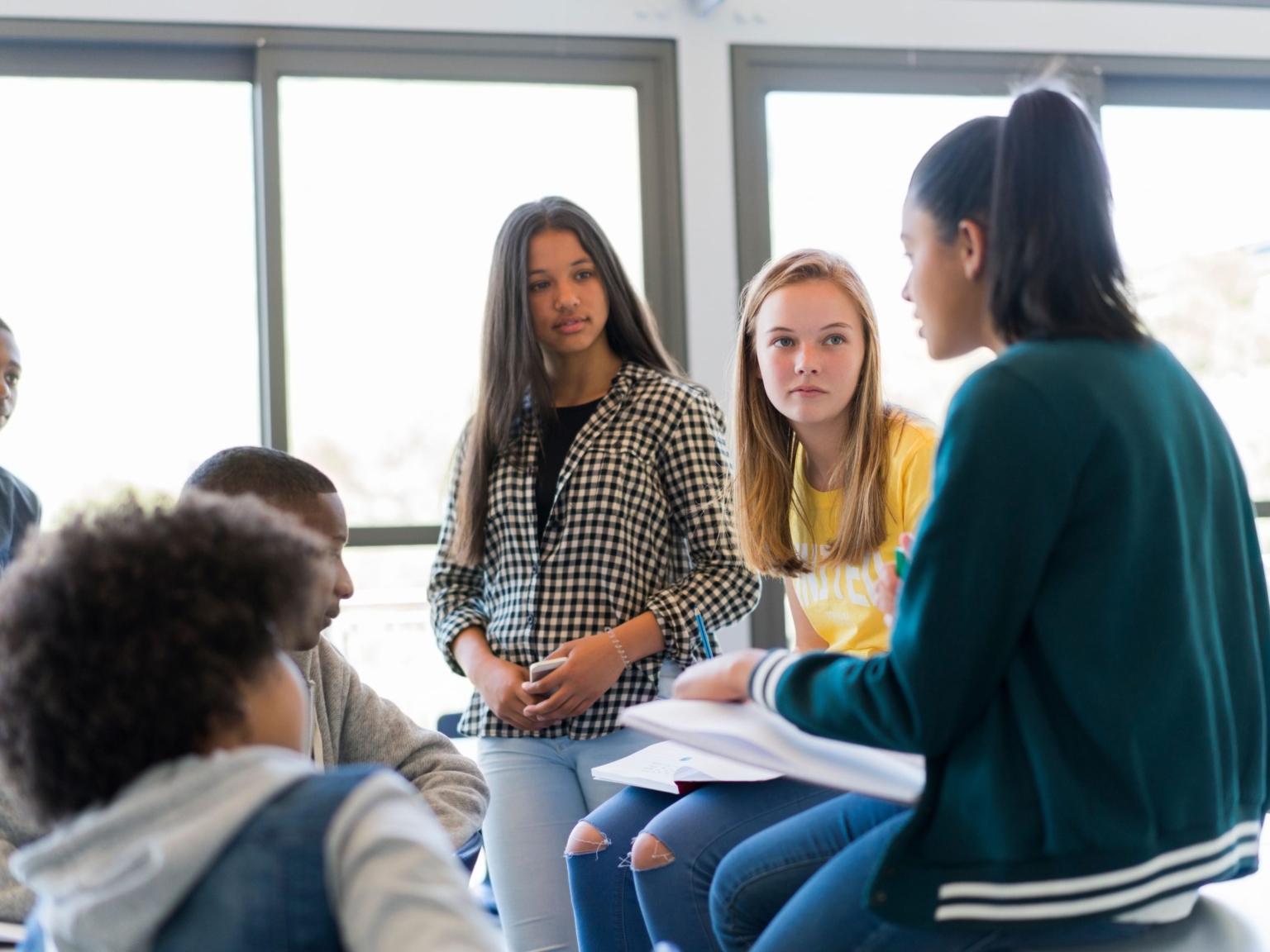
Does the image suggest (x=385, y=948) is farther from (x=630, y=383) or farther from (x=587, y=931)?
(x=630, y=383)

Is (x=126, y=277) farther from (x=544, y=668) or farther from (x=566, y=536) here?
(x=544, y=668)

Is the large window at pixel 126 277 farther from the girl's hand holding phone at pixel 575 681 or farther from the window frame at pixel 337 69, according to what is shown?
the girl's hand holding phone at pixel 575 681

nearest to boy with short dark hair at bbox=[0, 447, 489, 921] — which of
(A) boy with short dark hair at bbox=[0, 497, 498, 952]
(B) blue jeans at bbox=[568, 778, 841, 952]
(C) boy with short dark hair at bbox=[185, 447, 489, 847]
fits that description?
(C) boy with short dark hair at bbox=[185, 447, 489, 847]

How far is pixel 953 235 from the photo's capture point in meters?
1.14

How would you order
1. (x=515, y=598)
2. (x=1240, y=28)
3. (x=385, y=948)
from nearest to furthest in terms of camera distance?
(x=385, y=948)
(x=515, y=598)
(x=1240, y=28)

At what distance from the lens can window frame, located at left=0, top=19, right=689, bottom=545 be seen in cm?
316

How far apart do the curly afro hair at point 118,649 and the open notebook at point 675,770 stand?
2.68 ft

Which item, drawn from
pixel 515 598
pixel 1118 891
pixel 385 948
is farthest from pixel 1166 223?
pixel 385 948

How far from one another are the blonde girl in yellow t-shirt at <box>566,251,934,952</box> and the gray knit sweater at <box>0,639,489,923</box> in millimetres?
257

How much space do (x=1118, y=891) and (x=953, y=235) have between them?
60 centimetres

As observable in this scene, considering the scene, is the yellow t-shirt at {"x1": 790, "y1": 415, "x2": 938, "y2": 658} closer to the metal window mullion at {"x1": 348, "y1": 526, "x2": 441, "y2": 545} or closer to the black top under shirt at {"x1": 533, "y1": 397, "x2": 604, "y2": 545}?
the black top under shirt at {"x1": 533, "y1": 397, "x2": 604, "y2": 545}

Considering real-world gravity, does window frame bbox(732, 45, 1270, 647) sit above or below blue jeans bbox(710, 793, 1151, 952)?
above

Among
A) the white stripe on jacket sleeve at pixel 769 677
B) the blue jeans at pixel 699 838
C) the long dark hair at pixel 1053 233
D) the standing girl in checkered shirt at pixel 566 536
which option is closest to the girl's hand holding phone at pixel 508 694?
the standing girl in checkered shirt at pixel 566 536

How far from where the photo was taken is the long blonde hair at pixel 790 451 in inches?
67.7
